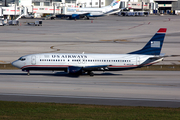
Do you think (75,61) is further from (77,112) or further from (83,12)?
(83,12)

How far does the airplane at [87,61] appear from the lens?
153ft

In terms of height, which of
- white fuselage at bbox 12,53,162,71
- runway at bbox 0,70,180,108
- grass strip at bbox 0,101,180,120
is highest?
white fuselage at bbox 12,53,162,71

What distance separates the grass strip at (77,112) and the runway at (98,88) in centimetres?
257

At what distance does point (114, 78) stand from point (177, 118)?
74.7ft

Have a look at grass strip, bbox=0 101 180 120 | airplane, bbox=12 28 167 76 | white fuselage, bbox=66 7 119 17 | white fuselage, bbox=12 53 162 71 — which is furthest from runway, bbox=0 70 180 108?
white fuselage, bbox=66 7 119 17

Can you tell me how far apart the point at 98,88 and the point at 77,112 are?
12960 millimetres

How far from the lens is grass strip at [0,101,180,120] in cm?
2417

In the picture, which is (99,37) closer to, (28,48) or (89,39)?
(89,39)

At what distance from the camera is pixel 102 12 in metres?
172

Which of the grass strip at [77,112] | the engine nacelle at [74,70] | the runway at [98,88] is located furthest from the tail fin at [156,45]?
the grass strip at [77,112]

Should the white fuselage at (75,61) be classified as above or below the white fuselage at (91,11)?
below

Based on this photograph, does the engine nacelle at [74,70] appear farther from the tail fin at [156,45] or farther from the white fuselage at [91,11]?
the white fuselage at [91,11]

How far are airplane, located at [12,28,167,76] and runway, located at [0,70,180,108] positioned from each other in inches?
61.5

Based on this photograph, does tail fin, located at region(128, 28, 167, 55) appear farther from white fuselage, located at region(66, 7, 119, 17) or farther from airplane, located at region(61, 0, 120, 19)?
white fuselage, located at region(66, 7, 119, 17)
